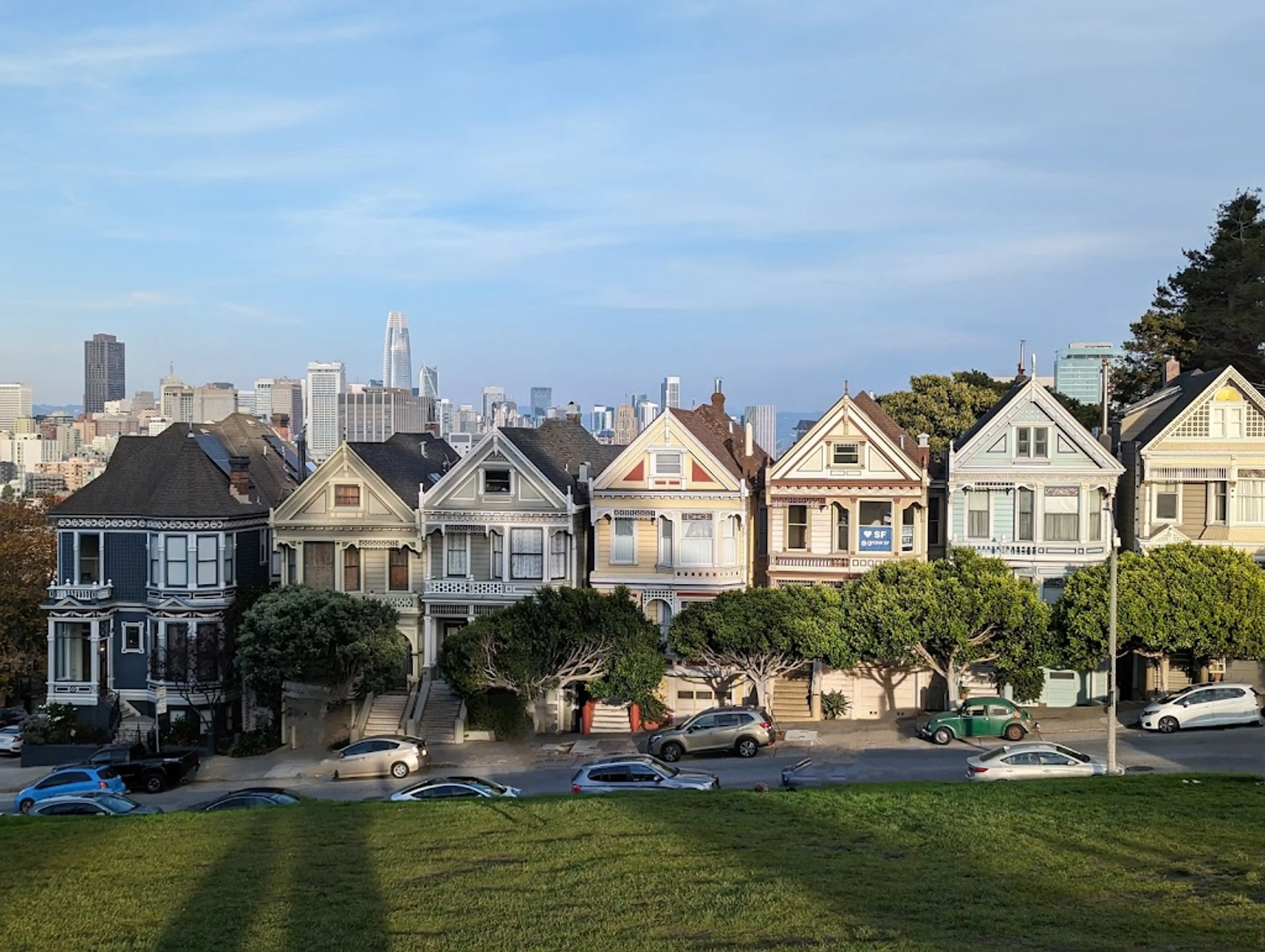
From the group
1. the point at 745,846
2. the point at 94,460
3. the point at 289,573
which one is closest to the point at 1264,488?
the point at 745,846

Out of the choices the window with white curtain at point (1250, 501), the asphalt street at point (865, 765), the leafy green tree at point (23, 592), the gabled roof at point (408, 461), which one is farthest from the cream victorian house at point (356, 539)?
the window with white curtain at point (1250, 501)

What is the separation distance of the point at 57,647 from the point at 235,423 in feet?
43.1

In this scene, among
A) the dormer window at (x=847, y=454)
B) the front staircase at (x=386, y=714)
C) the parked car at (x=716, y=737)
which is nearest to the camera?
the parked car at (x=716, y=737)

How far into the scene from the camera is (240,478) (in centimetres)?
4947

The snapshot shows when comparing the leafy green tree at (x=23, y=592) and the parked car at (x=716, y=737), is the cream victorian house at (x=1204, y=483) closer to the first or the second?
the parked car at (x=716, y=737)

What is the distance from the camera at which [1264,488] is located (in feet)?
144

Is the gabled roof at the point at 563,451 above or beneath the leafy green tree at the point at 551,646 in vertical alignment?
above

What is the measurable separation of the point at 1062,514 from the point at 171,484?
32981mm

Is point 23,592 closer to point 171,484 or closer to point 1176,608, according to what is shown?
point 171,484

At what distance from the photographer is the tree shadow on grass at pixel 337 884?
57.0 feet

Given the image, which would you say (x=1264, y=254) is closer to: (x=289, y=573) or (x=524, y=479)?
(x=524, y=479)

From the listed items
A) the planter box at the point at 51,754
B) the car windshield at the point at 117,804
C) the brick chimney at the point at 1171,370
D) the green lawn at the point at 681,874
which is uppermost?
the brick chimney at the point at 1171,370

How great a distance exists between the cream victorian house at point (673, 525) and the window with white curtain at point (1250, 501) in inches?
672

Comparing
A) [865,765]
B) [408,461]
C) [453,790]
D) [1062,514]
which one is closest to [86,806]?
[453,790]
